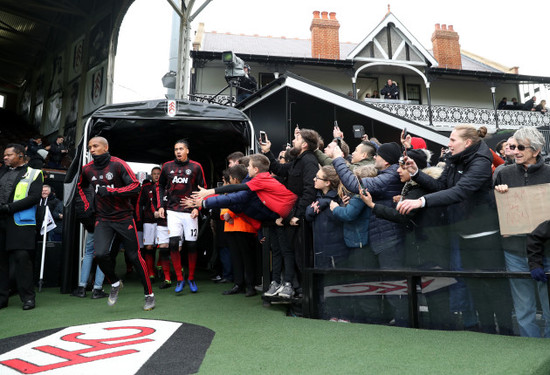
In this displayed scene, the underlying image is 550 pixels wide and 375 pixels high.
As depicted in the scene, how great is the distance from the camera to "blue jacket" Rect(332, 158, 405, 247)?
4211mm

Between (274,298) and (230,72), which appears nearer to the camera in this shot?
(274,298)

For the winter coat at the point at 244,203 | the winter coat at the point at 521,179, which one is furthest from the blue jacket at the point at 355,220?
the winter coat at the point at 521,179

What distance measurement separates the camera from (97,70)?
55.7ft

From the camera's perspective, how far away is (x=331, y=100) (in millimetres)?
11164

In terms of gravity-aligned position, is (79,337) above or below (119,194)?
below

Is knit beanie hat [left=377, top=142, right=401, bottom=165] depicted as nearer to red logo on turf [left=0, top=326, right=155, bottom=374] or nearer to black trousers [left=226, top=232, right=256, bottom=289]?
black trousers [left=226, top=232, right=256, bottom=289]

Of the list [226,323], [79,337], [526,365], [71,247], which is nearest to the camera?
[526,365]

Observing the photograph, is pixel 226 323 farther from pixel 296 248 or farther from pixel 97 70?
pixel 97 70

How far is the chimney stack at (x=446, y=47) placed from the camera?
84.1ft

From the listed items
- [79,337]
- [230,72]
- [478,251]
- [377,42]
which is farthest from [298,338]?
[377,42]

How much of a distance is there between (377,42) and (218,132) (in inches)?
670

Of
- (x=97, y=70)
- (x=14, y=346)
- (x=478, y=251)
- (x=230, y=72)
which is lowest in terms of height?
(x=14, y=346)

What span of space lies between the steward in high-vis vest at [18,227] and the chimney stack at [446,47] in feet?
82.1

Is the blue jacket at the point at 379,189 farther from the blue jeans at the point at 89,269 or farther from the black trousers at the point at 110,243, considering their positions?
the blue jeans at the point at 89,269
